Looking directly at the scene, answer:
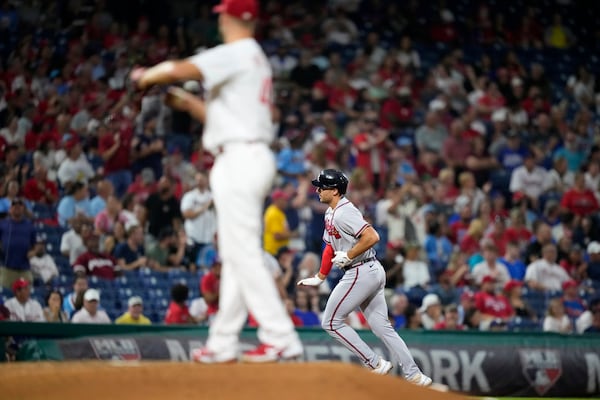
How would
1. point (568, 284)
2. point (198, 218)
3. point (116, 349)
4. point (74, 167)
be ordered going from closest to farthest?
1. point (116, 349)
2. point (198, 218)
3. point (74, 167)
4. point (568, 284)

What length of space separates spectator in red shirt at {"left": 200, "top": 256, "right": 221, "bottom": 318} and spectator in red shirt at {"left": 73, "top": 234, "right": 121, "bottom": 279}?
43.0 inches

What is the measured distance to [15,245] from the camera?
12203 millimetres

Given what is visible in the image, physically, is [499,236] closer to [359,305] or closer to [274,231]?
[274,231]

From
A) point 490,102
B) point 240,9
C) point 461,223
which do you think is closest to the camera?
point 240,9

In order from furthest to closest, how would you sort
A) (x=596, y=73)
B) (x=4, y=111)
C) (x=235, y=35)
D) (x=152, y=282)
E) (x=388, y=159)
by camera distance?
1. (x=596, y=73)
2. (x=388, y=159)
3. (x=4, y=111)
4. (x=152, y=282)
5. (x=235, y=35)

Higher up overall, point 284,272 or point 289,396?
point 289,396

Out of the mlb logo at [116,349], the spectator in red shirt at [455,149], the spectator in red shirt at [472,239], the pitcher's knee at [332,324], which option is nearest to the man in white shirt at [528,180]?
the spectator in red shirt at [455,149]

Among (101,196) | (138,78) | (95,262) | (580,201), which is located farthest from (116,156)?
(138,78)

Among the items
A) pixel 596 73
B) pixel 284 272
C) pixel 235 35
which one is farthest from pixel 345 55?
pixel 235 35

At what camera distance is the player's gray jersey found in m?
9.06

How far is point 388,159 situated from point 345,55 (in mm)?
3533

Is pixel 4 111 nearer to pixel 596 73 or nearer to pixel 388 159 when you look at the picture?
pixel 388 159

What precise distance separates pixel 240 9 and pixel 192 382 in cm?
217

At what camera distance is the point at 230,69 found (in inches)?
239
